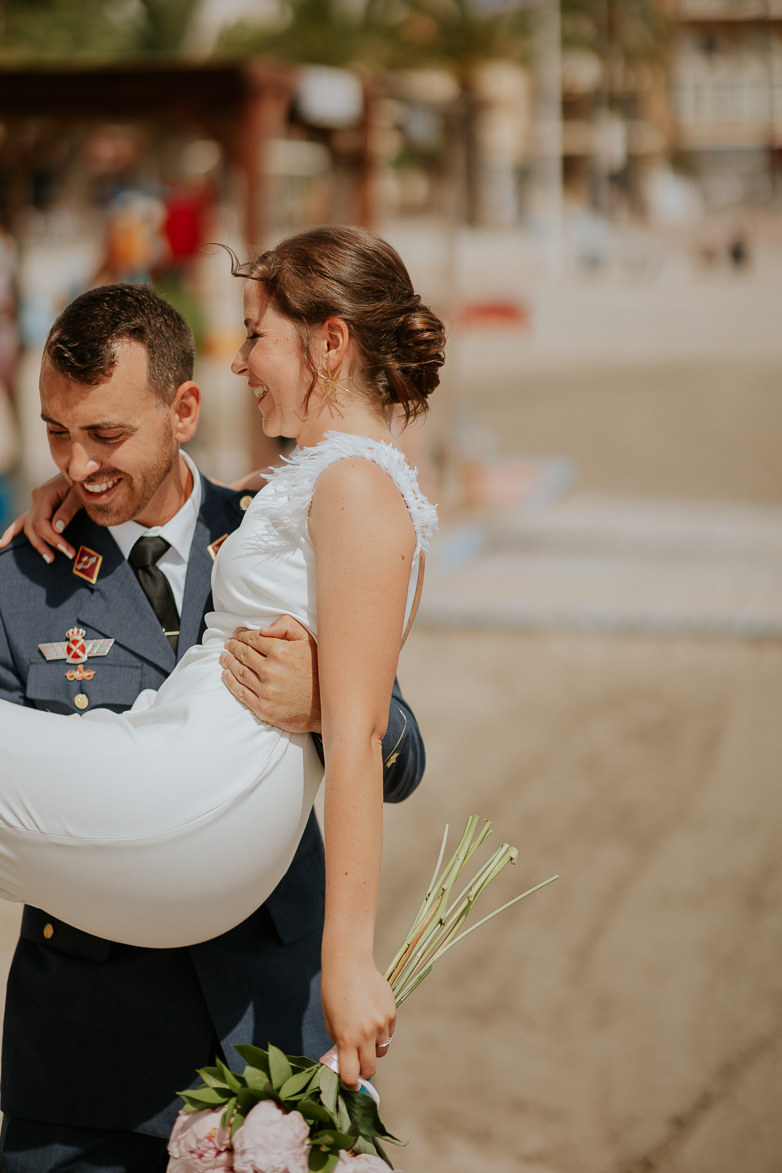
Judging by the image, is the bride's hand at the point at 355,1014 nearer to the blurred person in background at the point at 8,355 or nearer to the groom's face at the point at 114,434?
the groom's face at the point at 114,434

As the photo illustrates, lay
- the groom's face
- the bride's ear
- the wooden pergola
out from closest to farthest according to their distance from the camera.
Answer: the bride's ear → the groom's face → the wooden pergola

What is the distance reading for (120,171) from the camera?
25.8 metres

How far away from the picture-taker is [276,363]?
175 cm

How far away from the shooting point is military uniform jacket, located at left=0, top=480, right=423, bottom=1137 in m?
1.91

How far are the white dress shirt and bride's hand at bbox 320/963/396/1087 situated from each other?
72 cm

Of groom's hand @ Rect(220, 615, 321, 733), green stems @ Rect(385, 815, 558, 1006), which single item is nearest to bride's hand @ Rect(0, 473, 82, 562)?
groom's hand @ Rect(220, 615, 321, 733)

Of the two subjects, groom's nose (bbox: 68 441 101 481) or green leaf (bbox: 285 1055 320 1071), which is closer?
green leaf (bbox: 285 1055 320 1071)

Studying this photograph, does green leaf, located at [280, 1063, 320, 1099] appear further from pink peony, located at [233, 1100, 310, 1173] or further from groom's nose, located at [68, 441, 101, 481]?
groom's nose, located at [68, 441, 101, 481]

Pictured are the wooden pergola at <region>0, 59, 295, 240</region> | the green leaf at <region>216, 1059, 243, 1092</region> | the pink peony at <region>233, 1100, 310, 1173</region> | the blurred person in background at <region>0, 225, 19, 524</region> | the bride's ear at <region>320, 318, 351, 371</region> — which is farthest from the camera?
the blurred person in background at <region>0, 225, 19, 524</region>

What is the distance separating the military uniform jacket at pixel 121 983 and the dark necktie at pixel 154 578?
1.7 inches

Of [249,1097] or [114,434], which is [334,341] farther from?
[249,1097]

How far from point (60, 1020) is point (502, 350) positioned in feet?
68.7

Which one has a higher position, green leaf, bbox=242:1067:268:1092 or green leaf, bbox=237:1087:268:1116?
green leaf, bbox=242:1067:268:1092

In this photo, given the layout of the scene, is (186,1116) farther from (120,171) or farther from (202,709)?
(120,171)
